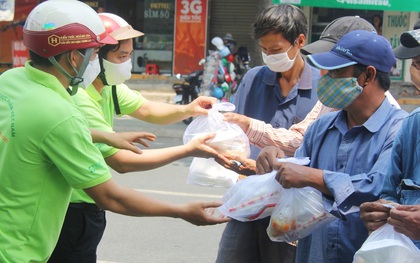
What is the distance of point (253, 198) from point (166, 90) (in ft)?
45.0

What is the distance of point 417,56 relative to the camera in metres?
2.66

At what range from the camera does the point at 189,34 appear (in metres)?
17.1

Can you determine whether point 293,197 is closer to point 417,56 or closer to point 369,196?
point 369,196

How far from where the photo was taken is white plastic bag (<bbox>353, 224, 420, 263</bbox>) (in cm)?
251

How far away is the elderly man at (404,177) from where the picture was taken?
2.51m

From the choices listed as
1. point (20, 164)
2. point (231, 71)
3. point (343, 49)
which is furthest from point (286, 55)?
point (231, 71)

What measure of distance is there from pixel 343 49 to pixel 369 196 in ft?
1.99

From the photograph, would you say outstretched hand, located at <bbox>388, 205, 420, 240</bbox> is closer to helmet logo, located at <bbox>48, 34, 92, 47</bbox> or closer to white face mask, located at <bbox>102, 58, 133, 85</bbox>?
helmet logo, located at <bbox>48, 34, 92, 47</bbox>

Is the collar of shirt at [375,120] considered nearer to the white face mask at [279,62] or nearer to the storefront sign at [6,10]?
the white face mask at [279,62]

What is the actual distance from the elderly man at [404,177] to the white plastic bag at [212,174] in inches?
51.7

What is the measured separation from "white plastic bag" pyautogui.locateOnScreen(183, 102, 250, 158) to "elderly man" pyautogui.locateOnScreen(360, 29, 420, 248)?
1091 millimetres

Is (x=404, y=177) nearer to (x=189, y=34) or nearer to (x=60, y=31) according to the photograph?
(x=60, y=31)

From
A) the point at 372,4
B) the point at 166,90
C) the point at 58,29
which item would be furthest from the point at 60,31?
the point at 166,90

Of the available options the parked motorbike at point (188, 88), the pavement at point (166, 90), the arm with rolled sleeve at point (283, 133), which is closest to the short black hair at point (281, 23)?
the arm with rolled sleeve at point (283, 133)
